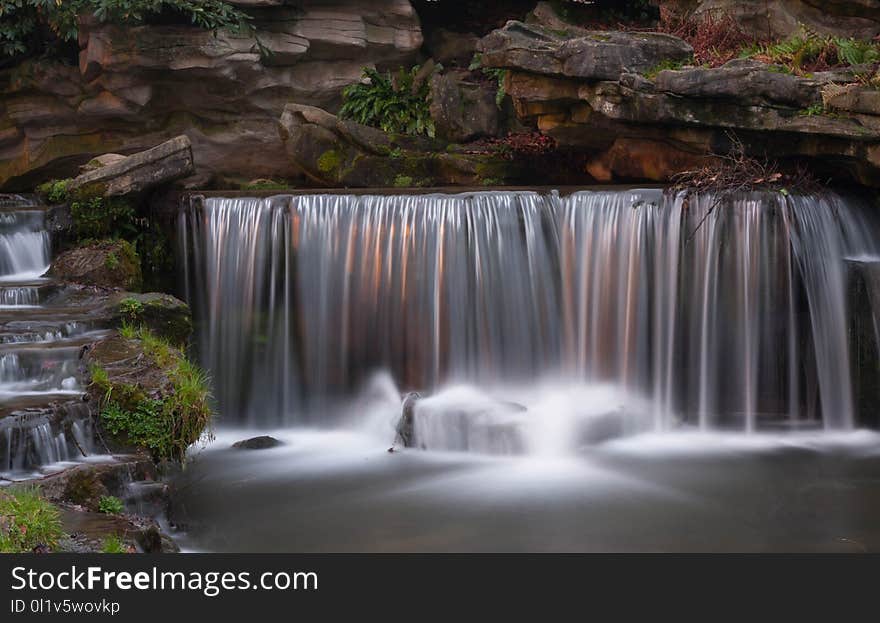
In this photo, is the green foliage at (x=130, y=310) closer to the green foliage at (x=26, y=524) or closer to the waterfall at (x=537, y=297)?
the waterfall at (x=537, y=297)

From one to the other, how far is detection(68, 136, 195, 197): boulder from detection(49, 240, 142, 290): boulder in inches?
23.9

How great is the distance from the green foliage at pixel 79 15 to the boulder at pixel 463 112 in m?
3.08

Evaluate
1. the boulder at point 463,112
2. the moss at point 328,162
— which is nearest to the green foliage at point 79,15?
the moss at point 328,162

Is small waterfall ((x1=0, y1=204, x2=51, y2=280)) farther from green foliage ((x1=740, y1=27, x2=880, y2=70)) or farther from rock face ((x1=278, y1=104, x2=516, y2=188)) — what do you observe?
green foliage ((x1=740, y1=27, x2=880, y2=70))

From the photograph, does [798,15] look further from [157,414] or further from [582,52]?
[157,414]

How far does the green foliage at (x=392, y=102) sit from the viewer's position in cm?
1543

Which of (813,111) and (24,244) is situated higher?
(813,111)

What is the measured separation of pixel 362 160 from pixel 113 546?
880 centimetres

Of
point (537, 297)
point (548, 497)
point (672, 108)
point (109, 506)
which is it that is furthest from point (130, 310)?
point (672, 108)

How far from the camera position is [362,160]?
13562mm

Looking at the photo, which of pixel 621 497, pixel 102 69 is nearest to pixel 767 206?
pixel 621 497

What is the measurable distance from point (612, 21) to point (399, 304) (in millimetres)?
7288

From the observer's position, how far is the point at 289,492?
328 inches

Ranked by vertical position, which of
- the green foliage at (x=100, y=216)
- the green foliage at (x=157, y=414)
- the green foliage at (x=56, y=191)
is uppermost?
the green foliage at (x=56, y=191)
